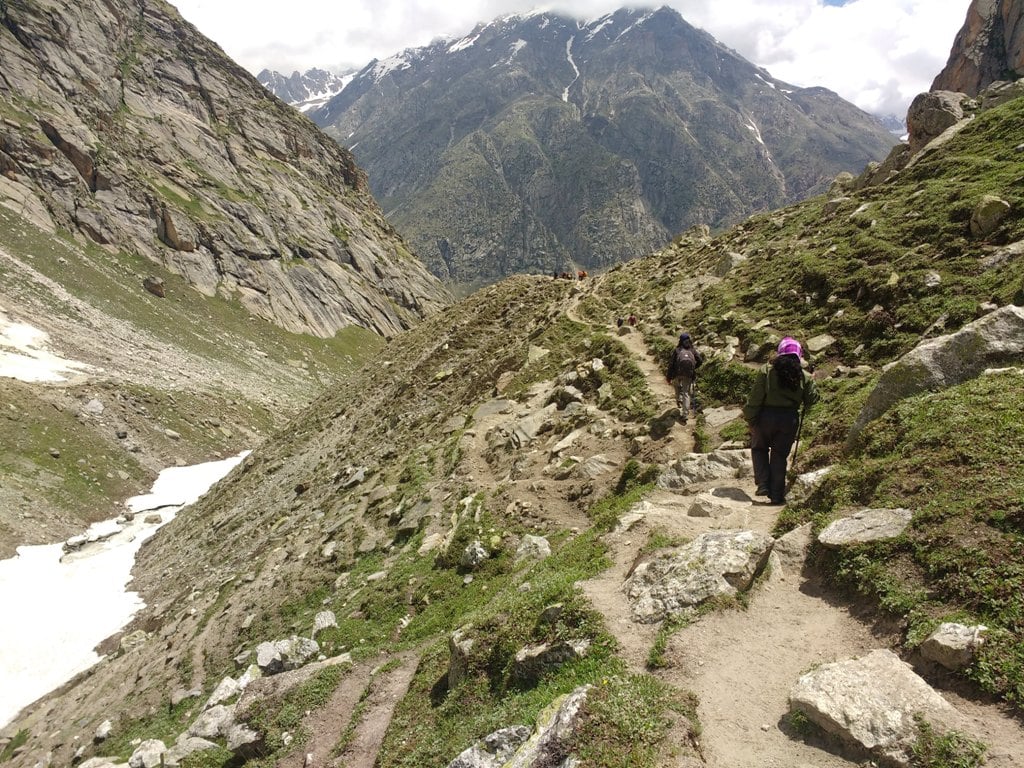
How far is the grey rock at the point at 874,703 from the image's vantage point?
203 inches

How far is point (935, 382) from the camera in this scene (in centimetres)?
1024

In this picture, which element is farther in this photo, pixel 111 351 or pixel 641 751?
pixel 111 351

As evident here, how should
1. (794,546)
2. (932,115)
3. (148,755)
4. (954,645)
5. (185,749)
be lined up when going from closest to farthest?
(954,645), (794,546), (185,749), (148,755), (932,115)

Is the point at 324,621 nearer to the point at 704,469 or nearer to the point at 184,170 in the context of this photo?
the point at 704,469

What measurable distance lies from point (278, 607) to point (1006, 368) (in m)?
19.2

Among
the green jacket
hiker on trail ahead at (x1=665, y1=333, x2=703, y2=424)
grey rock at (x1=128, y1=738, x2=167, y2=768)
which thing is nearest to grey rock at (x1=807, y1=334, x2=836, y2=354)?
hiker on trail ahead at (x1=665, y1=333, x2=703, y2=424)

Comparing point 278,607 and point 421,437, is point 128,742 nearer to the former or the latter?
point 278,607

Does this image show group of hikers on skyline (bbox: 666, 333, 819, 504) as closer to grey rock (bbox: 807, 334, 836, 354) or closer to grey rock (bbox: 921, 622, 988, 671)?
grey rock (bbox: 921, 622, 988, 671)

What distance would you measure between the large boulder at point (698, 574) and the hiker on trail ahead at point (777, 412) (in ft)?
9.50

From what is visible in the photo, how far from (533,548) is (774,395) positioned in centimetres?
→ 653

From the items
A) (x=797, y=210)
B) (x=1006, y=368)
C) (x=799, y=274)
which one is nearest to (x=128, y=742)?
(x=1006, y=368)

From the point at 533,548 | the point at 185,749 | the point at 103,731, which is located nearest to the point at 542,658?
the point at 533,548

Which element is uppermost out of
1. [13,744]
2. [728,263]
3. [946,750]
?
[728,263]

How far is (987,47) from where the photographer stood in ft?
270
